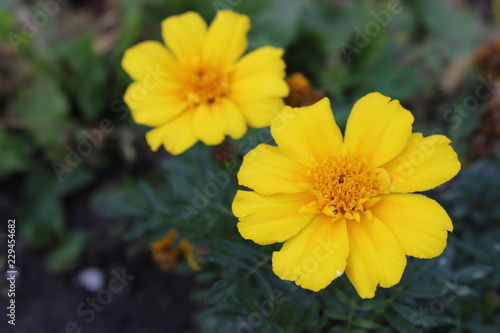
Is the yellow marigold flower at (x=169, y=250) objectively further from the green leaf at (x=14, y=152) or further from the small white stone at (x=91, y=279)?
the green leaf at (x=14, y=152)

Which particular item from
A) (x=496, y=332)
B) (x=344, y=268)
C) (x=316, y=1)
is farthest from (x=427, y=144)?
(x=316, y=1)

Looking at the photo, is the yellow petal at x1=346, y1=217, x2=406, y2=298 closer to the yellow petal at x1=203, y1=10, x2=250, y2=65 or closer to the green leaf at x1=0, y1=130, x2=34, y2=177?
the yellow petal at x1=203, y1=10, x2=250, y2=65

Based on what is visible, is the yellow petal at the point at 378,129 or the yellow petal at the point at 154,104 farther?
the yellow petal at the point at 154,104

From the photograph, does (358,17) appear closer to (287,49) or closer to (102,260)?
(287,49)

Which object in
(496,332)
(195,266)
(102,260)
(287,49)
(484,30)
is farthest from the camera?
(484,30)

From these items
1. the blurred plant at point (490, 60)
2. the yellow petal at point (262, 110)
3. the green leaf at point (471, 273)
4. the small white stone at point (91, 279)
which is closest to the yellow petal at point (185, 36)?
the yellow petal at point (262, 110)

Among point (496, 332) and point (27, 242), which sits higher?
point (496, 332)

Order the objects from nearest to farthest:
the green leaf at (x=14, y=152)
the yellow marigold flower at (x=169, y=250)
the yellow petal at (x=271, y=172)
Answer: the yellow petal at (x=271, y=172) → the yellow marigold flower at (x=169, y=250) → the green leaf at (x=14, y=152)
